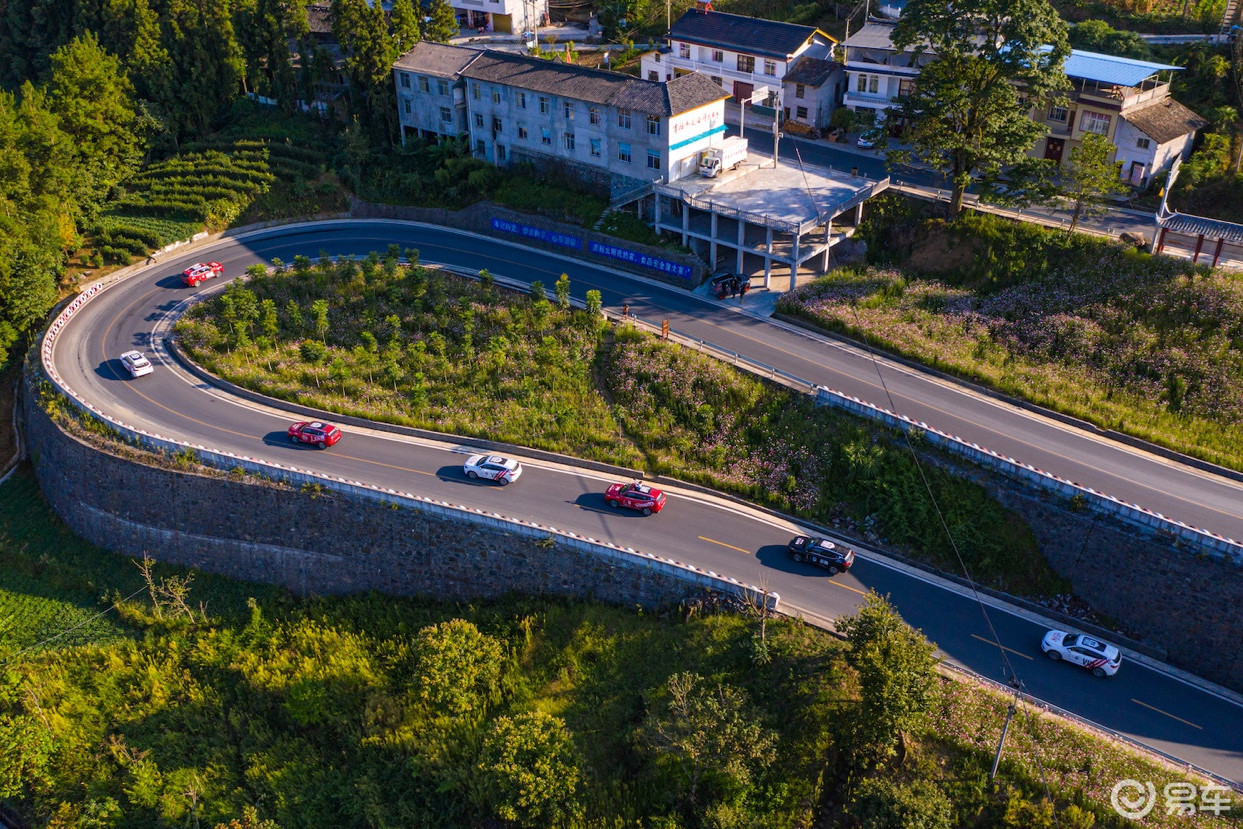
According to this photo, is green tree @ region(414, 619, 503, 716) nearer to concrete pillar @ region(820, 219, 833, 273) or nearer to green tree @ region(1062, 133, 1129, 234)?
concrete pillar @ region(820, 219, 833, 273)

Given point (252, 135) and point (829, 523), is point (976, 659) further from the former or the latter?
point (252, 135)

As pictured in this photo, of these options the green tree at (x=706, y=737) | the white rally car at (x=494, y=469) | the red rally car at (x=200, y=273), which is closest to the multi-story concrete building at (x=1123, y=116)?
the white rally car at (x=494, y=469)

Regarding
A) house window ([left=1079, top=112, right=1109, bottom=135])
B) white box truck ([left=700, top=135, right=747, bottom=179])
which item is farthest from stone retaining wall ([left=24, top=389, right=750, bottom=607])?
house window ([left=1079, top=112, right=1109, bottom=135])

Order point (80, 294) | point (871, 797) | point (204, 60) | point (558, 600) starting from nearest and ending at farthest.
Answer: point (871, 797) → point (558, 600) → point (80, 294) → point (204, 60)

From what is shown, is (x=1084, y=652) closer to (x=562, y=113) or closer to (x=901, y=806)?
(x=901, y=806)

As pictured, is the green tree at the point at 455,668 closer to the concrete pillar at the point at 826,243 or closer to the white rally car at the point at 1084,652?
the white rally car at the point at 1084,652

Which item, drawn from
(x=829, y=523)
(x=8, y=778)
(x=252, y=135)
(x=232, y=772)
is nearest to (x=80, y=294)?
(x=252, y=135)

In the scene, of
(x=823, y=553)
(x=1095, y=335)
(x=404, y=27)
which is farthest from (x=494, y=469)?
(x=404, y=27)
